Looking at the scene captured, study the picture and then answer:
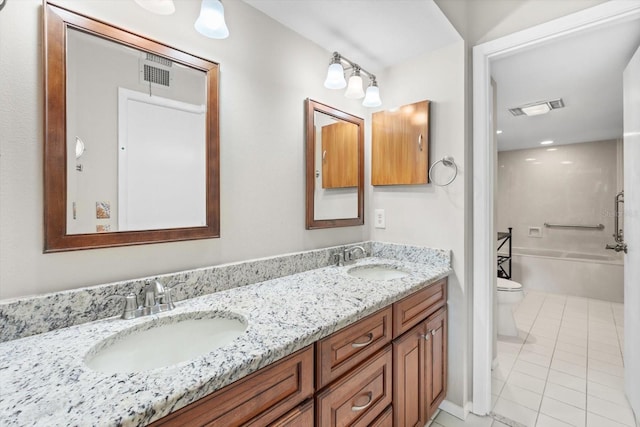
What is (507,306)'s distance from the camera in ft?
8.70

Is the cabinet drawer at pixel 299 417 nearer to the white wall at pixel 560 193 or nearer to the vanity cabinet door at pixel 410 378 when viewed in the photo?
the vanity cabinet door at pixel 410 378

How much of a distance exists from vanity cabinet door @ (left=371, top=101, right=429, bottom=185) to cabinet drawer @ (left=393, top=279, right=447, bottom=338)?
638 millimetres

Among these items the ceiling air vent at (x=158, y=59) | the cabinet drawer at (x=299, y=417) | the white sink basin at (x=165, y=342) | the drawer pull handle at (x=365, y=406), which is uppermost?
the ceiling air vent at (x=158, y=59)

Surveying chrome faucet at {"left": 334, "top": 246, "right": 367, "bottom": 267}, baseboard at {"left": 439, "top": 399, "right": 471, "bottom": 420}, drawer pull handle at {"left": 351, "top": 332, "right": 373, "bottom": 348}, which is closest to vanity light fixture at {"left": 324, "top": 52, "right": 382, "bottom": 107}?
chrome faucet at {"left": 334, "top": 246, "right": 367, "bottom": 267}

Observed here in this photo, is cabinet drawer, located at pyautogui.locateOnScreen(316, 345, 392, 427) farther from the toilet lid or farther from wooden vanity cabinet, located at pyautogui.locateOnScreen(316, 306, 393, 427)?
the toilet lid

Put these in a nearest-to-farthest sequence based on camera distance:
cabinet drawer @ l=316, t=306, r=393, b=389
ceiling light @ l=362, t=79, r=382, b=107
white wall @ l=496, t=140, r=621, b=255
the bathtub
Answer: cabinet drawer @ l=316, t=306, r=393, b=389, ceiling light @ l=362, t=79, r=382, b=107, the bathtub, white wall @ l=496, t=140, r=621, b=255

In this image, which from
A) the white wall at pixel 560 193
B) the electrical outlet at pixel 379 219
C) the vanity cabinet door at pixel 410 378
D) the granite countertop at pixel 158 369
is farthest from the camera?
the white wall at pixel 560 193

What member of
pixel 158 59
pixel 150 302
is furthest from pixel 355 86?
pixel 150 302

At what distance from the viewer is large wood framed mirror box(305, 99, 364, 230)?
5.45ft

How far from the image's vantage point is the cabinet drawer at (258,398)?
2.03 ft

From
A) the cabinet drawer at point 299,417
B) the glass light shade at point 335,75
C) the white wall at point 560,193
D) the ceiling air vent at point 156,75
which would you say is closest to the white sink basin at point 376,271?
the cabinet drawer at point 299,417

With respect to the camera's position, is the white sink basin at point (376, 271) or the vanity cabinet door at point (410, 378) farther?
the white sink basin at point (376, 271)

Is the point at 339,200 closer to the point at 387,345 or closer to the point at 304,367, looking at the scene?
the point at 387,345

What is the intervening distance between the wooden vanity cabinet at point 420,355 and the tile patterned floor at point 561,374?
0.95ft
